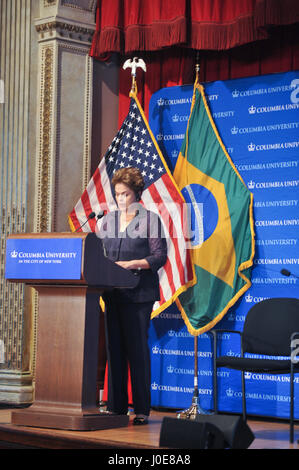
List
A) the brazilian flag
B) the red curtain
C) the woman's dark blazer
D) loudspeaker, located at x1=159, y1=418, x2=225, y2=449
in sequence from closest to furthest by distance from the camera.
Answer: loudspeaker, located at x1=159, y1=418, x2=225, y2=449, the woman's dark blazer, the red curtain, the brazilian flag

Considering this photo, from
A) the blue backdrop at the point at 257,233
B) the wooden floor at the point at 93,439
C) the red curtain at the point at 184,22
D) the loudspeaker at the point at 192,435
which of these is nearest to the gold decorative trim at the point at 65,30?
the red curtain at the point at 184,22

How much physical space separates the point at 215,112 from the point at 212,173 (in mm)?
526

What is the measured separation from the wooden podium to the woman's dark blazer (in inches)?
10.0

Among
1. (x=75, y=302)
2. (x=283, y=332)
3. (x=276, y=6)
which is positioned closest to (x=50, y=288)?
(x=75, y=302)

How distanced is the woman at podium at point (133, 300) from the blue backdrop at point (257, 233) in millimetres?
1290

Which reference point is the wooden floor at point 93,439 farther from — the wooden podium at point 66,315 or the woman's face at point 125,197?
the woman's face at point 125,197

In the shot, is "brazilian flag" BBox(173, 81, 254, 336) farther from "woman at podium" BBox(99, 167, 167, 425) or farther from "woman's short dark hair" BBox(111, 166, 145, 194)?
"woman's short dark hair" BBox(111, 166, 145, 194)

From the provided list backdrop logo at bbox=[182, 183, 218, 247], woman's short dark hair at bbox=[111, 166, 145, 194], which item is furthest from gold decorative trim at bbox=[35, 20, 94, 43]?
woman's short dark hair at bbox=[111, 166, 145, 194]

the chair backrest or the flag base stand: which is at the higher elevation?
the chair backrest

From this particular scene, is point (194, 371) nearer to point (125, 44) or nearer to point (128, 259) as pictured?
point (128, 259)

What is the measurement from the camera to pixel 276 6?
5633 mm

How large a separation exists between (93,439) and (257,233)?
8.35 feet

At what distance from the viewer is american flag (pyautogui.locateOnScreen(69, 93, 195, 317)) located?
610 cm

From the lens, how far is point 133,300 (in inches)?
189
